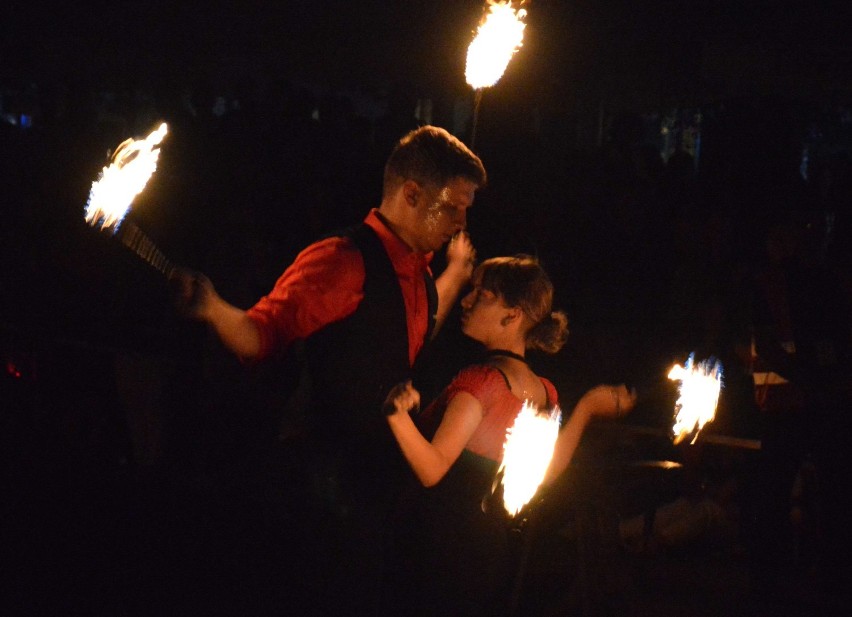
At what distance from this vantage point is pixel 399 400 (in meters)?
2.90

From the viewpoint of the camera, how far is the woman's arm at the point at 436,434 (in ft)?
9.64

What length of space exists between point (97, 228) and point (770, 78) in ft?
19.6

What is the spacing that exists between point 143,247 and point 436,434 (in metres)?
1.07

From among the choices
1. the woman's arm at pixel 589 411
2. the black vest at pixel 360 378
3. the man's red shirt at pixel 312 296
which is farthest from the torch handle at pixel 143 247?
the woman's arm at pixel 589 411

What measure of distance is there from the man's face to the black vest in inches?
11.2

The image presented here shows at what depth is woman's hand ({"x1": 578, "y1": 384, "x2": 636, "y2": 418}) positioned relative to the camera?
3.56m

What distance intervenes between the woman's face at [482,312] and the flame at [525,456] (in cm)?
35

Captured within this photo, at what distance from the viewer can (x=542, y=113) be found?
26.4ft

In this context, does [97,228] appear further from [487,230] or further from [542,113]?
[542,113]

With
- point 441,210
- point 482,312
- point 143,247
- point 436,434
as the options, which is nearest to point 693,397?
point 482,312

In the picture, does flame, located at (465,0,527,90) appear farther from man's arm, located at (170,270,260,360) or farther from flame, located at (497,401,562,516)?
man's arm, located at (170,270,260,360)

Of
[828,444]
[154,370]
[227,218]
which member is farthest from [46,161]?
[828,444]

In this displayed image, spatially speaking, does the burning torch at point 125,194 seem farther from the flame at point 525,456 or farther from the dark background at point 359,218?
the dark background at point 359,218

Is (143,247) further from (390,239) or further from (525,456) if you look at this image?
(525,456)
